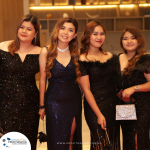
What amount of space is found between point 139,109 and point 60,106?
2.52 ft

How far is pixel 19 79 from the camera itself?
1992 mm

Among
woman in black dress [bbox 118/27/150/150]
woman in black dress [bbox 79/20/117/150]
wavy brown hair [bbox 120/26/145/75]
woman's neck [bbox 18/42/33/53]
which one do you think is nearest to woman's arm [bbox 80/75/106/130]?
woman in black dress [bbox 79/20/117/150]

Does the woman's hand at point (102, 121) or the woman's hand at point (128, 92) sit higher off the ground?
the woman's hand at point (128, 92)

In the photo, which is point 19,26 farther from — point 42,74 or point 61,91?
point 61,91

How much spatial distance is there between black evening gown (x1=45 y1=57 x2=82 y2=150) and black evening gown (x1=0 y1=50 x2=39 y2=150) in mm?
214

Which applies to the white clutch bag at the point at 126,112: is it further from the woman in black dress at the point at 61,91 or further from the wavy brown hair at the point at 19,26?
the wavy brown hair at the point at 19,26

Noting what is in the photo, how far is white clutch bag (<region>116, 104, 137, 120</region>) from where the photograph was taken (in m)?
1.97

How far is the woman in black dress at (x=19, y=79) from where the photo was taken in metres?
1.98

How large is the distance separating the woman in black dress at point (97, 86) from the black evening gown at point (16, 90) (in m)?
0.50

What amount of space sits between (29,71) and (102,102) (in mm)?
769

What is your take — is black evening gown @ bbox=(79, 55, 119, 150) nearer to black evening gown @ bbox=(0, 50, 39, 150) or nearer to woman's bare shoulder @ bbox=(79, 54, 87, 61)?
woman's bare shoulder @ bbox=(79, 54, 87, 61)

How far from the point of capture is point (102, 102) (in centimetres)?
203

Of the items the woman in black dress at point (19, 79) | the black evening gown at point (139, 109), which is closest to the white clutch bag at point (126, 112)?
the black evening gown at point (139, 109)

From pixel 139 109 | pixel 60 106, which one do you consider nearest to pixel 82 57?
pixel 60 106
